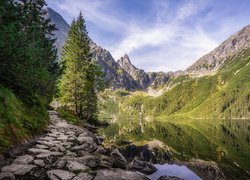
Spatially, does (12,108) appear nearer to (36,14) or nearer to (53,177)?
(53,177)

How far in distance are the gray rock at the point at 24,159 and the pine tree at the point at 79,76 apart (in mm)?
34487

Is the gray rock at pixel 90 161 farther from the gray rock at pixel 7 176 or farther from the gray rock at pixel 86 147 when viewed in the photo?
the gray rock at pixel 7 176

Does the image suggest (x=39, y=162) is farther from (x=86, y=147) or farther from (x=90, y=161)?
(x=86, y=147)

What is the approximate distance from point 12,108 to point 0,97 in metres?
1.29

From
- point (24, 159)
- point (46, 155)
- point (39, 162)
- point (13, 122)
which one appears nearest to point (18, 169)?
point (39, 162)

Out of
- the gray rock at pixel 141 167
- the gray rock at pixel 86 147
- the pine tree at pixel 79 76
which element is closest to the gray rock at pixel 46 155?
the gray rock at pixel 86 147

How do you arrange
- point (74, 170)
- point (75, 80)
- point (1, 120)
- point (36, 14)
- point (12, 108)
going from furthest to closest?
point (75, 80)
point (36, 14)
point (12, 108)
point (1, 120)
point (74, 170)

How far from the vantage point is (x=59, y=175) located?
10031mm

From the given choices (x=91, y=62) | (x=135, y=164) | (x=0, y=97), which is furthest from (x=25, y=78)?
(x=91, y=62)

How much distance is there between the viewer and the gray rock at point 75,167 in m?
11.0

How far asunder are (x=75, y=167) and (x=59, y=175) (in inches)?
50.1

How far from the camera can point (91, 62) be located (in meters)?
51.2

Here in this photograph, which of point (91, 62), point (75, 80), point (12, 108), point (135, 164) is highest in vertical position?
point (91, 62)

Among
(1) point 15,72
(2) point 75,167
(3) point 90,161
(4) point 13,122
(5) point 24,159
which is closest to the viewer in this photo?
(2) point 75,167
